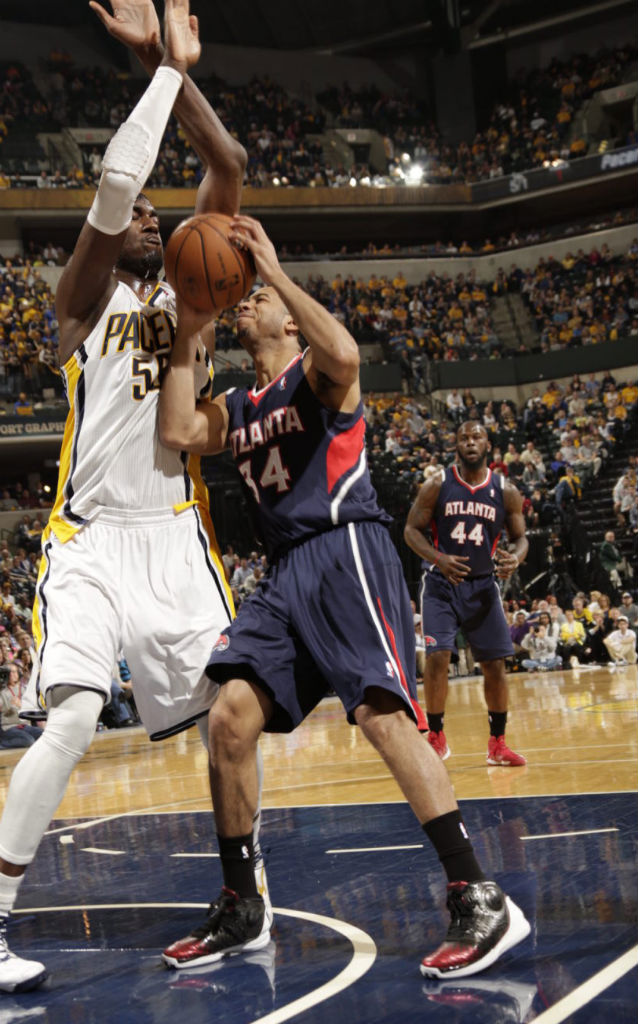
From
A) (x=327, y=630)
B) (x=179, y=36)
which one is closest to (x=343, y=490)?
(x=327, y=630)

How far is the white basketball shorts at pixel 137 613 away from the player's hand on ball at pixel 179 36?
5.39 feet

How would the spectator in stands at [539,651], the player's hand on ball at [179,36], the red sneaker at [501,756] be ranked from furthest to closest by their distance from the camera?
the spectator in stands at [539,651]
the red sneaker at [501,756]
the player's hand on ball at [179,36]

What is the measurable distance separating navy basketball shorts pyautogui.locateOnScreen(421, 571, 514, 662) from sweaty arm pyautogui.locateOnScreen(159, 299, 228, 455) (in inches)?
167

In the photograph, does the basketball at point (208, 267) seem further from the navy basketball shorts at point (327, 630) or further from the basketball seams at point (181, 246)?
the navy basketball shorts at point (327, 630)

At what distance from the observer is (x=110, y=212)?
3.84 meters

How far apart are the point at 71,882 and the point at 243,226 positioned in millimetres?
3063

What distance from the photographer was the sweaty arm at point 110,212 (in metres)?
3.84

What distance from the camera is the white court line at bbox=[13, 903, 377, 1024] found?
3053mm

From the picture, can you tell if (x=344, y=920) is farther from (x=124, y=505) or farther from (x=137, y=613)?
(x=124, y=505)

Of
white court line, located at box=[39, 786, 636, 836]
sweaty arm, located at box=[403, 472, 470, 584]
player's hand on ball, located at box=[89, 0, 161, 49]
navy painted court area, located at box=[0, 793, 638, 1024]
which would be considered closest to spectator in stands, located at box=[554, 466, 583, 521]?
sweaty arm, located at box=[403, 472, 470, 584]

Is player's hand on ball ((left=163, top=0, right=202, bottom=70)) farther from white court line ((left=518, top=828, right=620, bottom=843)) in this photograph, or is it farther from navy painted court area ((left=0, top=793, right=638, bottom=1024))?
white court line ((left=518, top=828, right=620, bottom=843))

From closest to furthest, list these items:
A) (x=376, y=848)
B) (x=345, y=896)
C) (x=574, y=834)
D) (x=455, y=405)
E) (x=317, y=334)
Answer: (x=317, y=334)
(x=345, y=896)
(x=574, y=834)
(x=376, y=848)
(x=455, y=405)

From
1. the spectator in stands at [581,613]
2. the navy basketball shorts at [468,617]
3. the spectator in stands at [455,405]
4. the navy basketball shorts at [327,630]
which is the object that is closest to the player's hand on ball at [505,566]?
the navy basketball shorts at [468,617]

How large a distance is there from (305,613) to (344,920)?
1.13m
